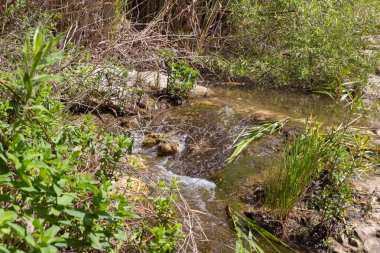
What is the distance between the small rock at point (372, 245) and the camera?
3279 mm

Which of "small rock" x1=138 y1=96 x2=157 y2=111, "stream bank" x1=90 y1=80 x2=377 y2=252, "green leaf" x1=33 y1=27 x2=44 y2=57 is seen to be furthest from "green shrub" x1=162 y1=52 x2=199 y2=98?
"green leaf" x1=33 y1=27 x2=44 y2=57

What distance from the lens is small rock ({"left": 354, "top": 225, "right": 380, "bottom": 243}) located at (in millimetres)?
3367

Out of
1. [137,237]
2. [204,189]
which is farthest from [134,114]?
[137,237]

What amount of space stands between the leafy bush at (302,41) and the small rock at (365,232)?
3.49m

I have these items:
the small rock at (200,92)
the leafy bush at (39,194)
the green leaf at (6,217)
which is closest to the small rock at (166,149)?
A: the small rock at (200,92)

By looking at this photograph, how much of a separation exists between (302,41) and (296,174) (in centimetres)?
407

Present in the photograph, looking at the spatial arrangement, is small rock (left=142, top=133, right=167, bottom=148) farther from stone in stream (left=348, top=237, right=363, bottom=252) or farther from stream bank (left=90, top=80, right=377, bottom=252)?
stone in stream (left=348, top=237, right=363, bottom=252)

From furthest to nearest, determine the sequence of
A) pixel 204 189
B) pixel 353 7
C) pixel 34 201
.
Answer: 1. pixel 353 7
2. pixel 204 189
3. pixel 34 201

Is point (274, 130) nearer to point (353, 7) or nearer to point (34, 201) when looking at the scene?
point (34, 201)

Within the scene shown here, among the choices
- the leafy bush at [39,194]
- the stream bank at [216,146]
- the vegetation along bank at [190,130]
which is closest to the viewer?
the leafy bush at [39,194]

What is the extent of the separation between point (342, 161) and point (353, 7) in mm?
5188

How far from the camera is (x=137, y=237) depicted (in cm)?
231

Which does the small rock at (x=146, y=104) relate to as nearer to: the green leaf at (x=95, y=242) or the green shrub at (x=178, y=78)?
the green shrub at (x=178, y=78)

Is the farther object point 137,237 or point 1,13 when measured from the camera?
point 1,13
